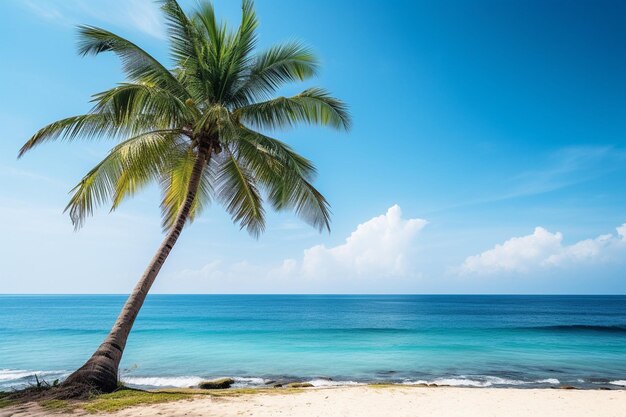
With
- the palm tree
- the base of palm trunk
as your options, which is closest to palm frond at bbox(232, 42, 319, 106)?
the palm tree

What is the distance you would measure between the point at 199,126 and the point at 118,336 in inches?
190

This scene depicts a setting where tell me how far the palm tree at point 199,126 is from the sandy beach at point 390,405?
2289 mm

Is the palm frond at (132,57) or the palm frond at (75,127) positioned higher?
the palm frond at (132,57)

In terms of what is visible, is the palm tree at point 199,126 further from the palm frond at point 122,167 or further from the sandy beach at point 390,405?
the sandy beach at point 390,405

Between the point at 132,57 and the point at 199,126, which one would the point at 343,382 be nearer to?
the point at 199,126

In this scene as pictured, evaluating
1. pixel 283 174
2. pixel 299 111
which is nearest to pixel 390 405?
pixel 283 174

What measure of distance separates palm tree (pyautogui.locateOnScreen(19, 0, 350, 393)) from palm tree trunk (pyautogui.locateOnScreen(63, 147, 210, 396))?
1.0 inches

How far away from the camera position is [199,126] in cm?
817

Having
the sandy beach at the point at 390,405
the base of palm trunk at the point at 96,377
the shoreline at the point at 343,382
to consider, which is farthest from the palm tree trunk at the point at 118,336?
the shoreline at the point at 343,382

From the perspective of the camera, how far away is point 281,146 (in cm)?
962

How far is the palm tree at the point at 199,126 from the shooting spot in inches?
325

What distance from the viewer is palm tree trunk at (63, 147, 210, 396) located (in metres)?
7.18

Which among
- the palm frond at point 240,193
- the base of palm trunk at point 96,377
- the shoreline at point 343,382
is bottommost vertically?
the shoreline at point 343,382

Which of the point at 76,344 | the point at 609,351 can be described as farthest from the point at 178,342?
the point at 609,351
